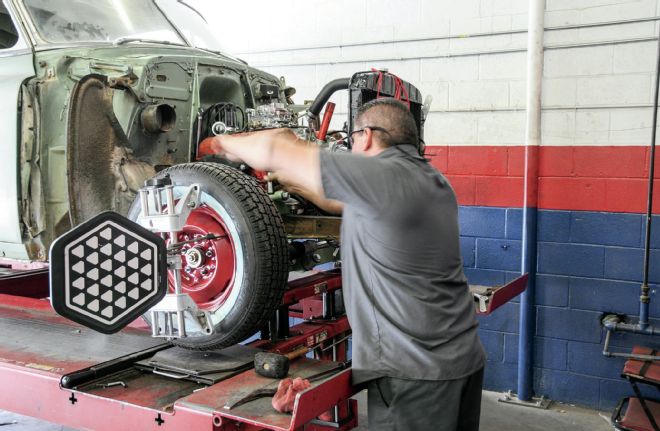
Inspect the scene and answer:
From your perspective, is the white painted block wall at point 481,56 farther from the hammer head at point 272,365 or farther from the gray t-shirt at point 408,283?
the hammer head at point 272,365

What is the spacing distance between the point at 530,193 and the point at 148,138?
106 inches

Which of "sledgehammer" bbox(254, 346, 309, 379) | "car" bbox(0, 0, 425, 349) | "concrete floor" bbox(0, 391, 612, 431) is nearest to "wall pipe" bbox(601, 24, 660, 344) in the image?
"concrete floor" bbox(0, 391, 612, 431)

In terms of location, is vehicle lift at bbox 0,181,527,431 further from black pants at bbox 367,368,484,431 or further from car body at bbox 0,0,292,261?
car body at bbox 0,0,292,261

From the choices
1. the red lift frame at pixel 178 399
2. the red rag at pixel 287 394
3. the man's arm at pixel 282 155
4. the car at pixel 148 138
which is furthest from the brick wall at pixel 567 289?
the man's arm at pixel 282 155

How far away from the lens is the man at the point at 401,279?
201 centimetres

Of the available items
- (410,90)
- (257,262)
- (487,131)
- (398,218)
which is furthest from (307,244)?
(487,131)

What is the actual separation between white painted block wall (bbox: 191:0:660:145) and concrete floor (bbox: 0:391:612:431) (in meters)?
1.90

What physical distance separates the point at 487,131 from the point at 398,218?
9.94ft

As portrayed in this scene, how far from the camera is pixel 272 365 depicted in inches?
97.7

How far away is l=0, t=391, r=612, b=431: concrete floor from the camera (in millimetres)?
4262

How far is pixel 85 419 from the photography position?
242 cm

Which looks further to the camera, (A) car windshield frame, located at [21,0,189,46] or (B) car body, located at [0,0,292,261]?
(A) car windshield frame, located at [21,0,189,46]

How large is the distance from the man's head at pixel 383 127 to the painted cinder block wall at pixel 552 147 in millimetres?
2321

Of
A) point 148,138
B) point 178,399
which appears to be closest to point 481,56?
point 148,138
